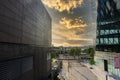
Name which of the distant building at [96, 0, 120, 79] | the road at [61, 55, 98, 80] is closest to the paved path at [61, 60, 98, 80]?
the road at [61, 55, 98, 80]

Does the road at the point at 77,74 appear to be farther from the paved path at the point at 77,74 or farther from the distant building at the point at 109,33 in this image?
the distant building at the point at 109,33

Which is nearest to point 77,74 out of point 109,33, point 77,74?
point 77,74

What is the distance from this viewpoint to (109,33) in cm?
5475

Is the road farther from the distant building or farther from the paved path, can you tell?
the distant building

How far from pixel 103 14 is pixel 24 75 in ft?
157

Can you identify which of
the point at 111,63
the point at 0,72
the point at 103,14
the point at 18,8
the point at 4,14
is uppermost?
the point at 103,14

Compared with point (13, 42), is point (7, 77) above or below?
below

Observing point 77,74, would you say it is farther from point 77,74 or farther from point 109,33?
point 109,33

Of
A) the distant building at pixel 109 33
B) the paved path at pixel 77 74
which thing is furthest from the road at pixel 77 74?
the distant building at pixel 109 33

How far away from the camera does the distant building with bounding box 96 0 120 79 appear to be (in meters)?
Answer: 48.3

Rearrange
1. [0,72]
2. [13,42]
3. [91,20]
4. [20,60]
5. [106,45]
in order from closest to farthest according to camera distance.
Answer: [0,72], [13,42], [20,60], [106,45], [91,20]

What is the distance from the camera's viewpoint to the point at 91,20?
90.8m

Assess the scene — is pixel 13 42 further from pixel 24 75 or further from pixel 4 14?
pixel 24 75

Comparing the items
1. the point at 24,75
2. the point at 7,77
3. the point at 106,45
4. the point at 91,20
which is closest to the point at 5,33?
the point at 7,77
